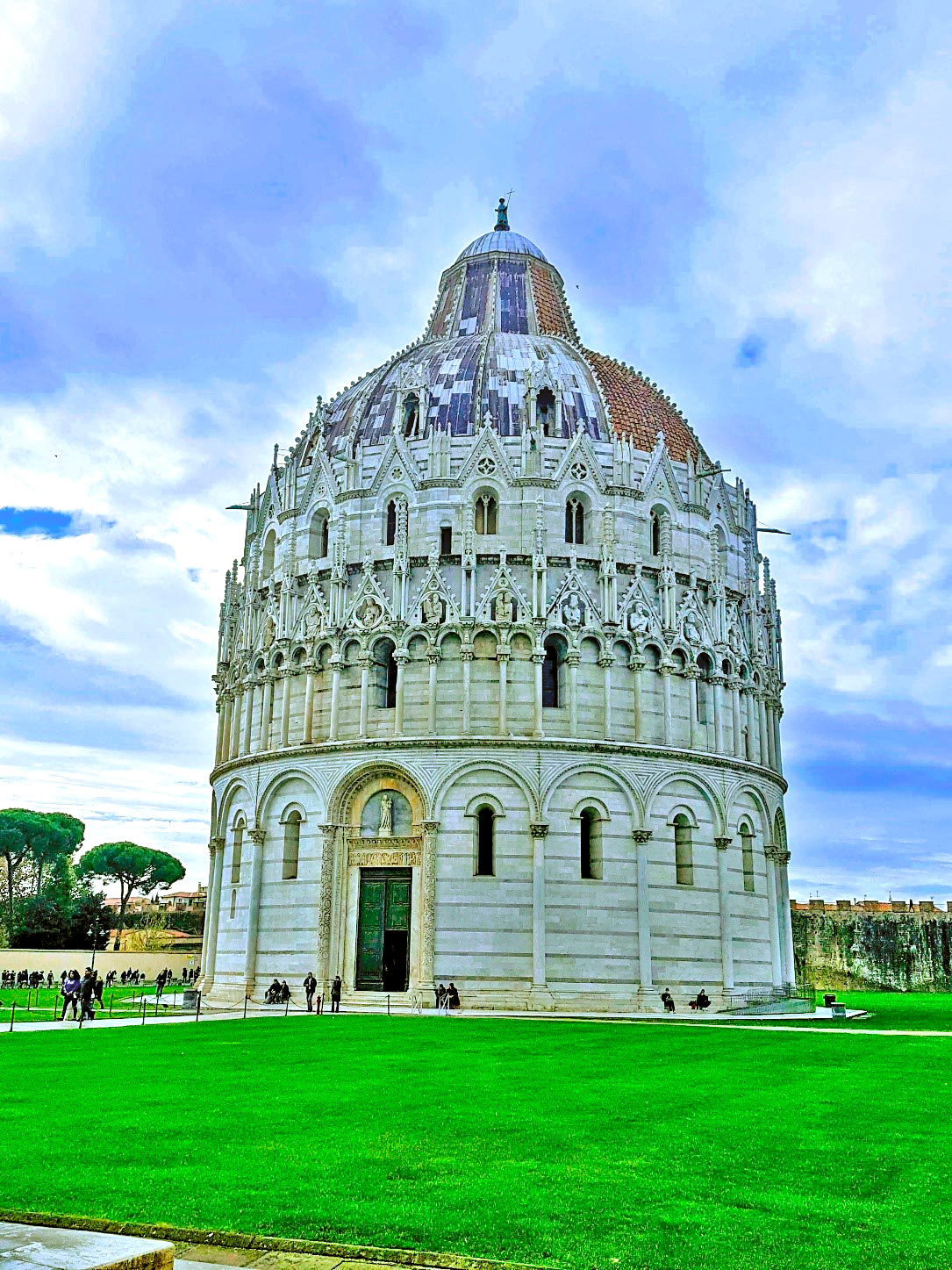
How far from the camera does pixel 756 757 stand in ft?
174

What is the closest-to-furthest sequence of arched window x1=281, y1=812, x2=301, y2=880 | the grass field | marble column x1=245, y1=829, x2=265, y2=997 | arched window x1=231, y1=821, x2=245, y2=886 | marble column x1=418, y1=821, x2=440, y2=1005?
1. the grass field
2. marble column x1=418, y1=821, x2=440, y2=1005
3. marble column x1=245, y1=829, x2=265, y2=997
4. arched window x1=281, y1=812, x2=301, y2=880
5. arched window x1=231, y1=821, x2=245, y2=886

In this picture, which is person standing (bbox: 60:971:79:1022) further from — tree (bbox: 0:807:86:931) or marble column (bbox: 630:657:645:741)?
tree (bbox: 0:807:86:931)

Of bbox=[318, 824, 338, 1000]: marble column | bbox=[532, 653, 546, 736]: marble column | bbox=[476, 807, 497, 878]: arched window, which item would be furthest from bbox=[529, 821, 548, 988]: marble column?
bbox=[318, 824, 338, 1000]: marble column

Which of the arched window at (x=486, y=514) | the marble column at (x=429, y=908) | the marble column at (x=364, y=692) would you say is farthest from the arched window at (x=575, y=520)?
the marble column at (x=429, y=908)

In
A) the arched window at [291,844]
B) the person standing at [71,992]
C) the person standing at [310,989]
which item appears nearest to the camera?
the person standing at [71,992]

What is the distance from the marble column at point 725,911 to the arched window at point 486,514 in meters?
16.2

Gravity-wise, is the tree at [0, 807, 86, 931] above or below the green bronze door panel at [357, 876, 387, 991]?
above

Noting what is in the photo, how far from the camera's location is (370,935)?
4672 cm

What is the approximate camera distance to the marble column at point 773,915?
2035 inches

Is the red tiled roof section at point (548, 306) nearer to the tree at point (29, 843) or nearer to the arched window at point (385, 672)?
the arched window at point (385, 672)

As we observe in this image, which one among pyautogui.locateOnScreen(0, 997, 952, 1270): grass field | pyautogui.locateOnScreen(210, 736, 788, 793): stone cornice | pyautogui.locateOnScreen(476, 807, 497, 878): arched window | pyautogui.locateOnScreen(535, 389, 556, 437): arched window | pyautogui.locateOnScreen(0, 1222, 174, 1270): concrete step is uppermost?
pyautogui.locateOnScreen(535, 389, 556, 437): arched window

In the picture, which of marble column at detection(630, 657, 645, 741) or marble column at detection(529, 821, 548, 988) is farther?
marble column at detection(630, 657, 645, 741)

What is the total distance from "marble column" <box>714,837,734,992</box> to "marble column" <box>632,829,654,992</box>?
3.69 m

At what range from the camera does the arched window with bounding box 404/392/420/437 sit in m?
53.8
